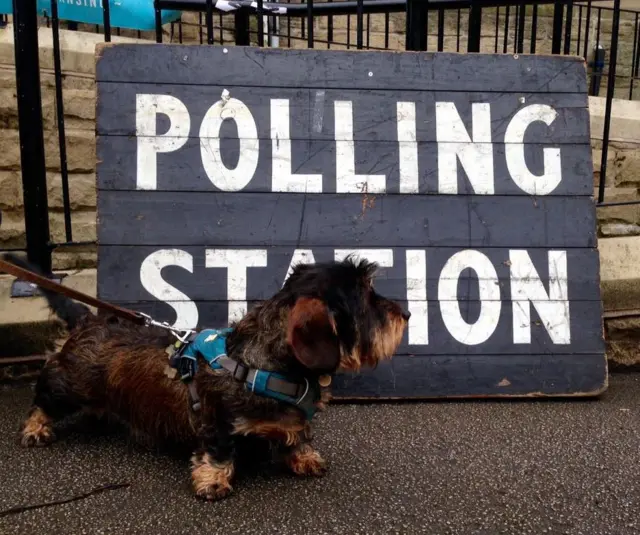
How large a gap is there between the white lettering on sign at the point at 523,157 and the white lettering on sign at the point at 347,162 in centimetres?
71

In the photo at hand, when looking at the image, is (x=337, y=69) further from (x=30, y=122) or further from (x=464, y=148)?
(x=30, y=122)

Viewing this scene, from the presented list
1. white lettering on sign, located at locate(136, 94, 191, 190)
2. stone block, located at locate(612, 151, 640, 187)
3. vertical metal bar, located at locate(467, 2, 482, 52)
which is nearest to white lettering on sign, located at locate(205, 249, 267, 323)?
white lettering on sign, located at locate(136, 94, 191, 190)

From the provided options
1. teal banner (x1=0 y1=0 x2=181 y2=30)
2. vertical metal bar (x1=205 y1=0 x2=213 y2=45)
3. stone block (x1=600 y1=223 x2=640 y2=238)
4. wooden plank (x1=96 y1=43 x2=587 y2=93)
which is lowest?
stone block (x1=600 y1=223 x2=640 y2=238)

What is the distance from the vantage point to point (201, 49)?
329 cm

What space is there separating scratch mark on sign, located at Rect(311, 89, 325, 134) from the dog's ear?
4.77 ft

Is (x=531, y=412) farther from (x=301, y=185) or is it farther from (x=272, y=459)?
(x=301, y=185)

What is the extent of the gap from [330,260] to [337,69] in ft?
3.42

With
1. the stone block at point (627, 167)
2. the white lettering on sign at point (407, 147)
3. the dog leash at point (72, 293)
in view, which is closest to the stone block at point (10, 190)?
the dog leash at point (72, 293)

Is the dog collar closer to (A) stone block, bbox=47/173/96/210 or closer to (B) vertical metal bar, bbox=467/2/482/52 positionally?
(B) vertical metal bar, bbox=467/2/482/52

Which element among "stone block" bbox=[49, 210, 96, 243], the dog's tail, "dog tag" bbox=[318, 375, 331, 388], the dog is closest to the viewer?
the dog

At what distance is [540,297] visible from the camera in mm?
3256

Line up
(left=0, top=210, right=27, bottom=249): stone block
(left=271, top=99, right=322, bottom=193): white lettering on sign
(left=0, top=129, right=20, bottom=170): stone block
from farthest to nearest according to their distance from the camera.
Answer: (left=0, top=210, right=27, bottom=249): stone block < (left=0, top=129, right=20, bottom=170): stone block < (left=271, top=99, right=322, bottom=193): white lettering on sign

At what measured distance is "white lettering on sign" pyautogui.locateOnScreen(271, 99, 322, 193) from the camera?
325 centimetres

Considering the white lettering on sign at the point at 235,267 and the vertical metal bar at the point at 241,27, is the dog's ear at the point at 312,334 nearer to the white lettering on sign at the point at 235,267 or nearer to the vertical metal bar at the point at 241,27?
the white lettering on sign at the point at 235,267
